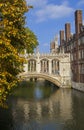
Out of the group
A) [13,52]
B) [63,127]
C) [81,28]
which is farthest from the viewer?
[81,28]

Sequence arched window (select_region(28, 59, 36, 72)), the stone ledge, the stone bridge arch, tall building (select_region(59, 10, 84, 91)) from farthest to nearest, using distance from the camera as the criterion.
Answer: arched window (select_region(28, 59, 36, 72)), the stone bridge arch, tall building (select_region(59, 10, 84, 91)), the stone ledge

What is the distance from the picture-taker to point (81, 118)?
2708 cm

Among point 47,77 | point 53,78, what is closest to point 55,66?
point 53,78


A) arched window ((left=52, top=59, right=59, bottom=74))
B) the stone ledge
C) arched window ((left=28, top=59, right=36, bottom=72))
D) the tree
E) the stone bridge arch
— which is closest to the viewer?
the tree

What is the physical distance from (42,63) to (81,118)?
39.8 meters

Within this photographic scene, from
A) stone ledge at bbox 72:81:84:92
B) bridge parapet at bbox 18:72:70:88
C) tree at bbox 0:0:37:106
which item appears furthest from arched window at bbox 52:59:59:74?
tree at bbox 0:0:37:106

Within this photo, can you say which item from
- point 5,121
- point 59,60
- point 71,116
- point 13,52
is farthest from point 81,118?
point 59,60

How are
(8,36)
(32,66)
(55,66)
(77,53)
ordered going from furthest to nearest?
(32,66)
(55,66)
(77,53)
(8,36)

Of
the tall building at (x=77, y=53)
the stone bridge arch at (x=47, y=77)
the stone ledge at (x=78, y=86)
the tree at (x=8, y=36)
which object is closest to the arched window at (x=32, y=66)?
the stone bridge arch at (x=47, y=77)

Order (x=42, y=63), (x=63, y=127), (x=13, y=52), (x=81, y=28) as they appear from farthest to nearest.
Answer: (x=42, y=63), (x=81, y=28), (x=63, y=127), (x=13, y=52)

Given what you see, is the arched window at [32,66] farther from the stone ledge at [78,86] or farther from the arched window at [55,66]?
the stone ledge at [78,86]

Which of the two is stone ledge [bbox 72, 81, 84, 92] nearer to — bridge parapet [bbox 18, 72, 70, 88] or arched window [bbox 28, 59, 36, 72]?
bridge parapet [bbox 18, 72, 70, 88]

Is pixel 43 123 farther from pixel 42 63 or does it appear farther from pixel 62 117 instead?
pixel 42 63

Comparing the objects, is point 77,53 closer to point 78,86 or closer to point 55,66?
point 78,86
